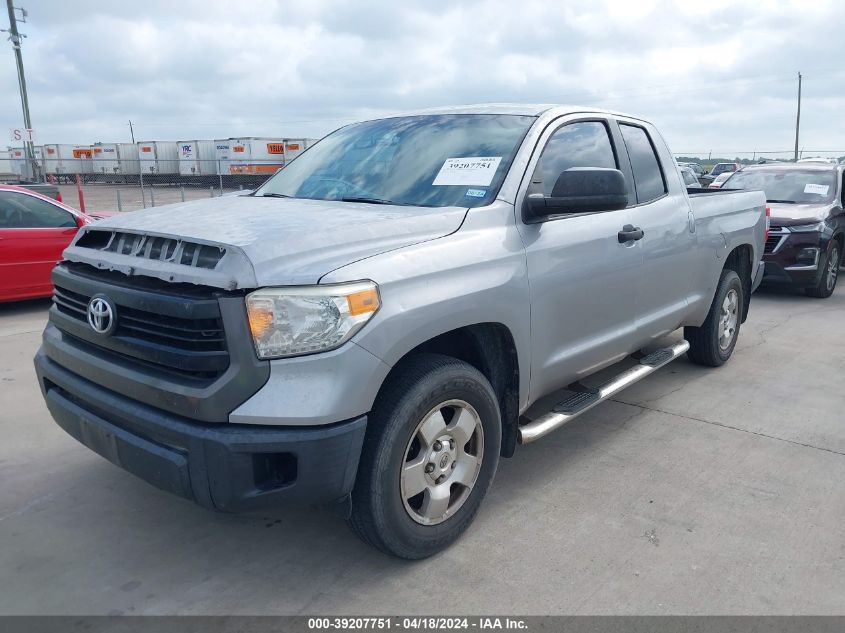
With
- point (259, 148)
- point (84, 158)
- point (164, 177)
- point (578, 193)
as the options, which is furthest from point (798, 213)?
point (84, 158)

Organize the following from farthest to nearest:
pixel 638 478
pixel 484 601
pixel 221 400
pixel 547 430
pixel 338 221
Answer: pixel 638 478 < pixel 547 430 < pixel 338 221 < pixel 484 601 < pixel 221 400

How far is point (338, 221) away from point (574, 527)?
5.73 ft

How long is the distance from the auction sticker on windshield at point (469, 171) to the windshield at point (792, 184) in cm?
765

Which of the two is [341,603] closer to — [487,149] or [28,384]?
[487,149]

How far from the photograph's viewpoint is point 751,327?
290 inches

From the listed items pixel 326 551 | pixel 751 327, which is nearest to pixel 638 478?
pixel 326 551

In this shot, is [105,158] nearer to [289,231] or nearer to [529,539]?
[289,231]

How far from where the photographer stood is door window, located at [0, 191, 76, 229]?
772 cm

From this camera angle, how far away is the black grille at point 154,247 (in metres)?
2.54

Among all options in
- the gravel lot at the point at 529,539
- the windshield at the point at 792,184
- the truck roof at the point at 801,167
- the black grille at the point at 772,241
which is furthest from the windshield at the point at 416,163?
the truck roof at the point at 801,167

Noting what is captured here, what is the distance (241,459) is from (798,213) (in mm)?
8658

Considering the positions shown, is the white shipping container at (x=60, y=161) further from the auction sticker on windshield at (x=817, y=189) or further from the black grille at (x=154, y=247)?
the black grille at (x=154, y=247)

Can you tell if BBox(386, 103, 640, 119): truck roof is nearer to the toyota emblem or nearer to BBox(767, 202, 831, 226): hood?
the toyota emblem

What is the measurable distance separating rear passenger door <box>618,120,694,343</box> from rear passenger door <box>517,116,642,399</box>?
172 mm
